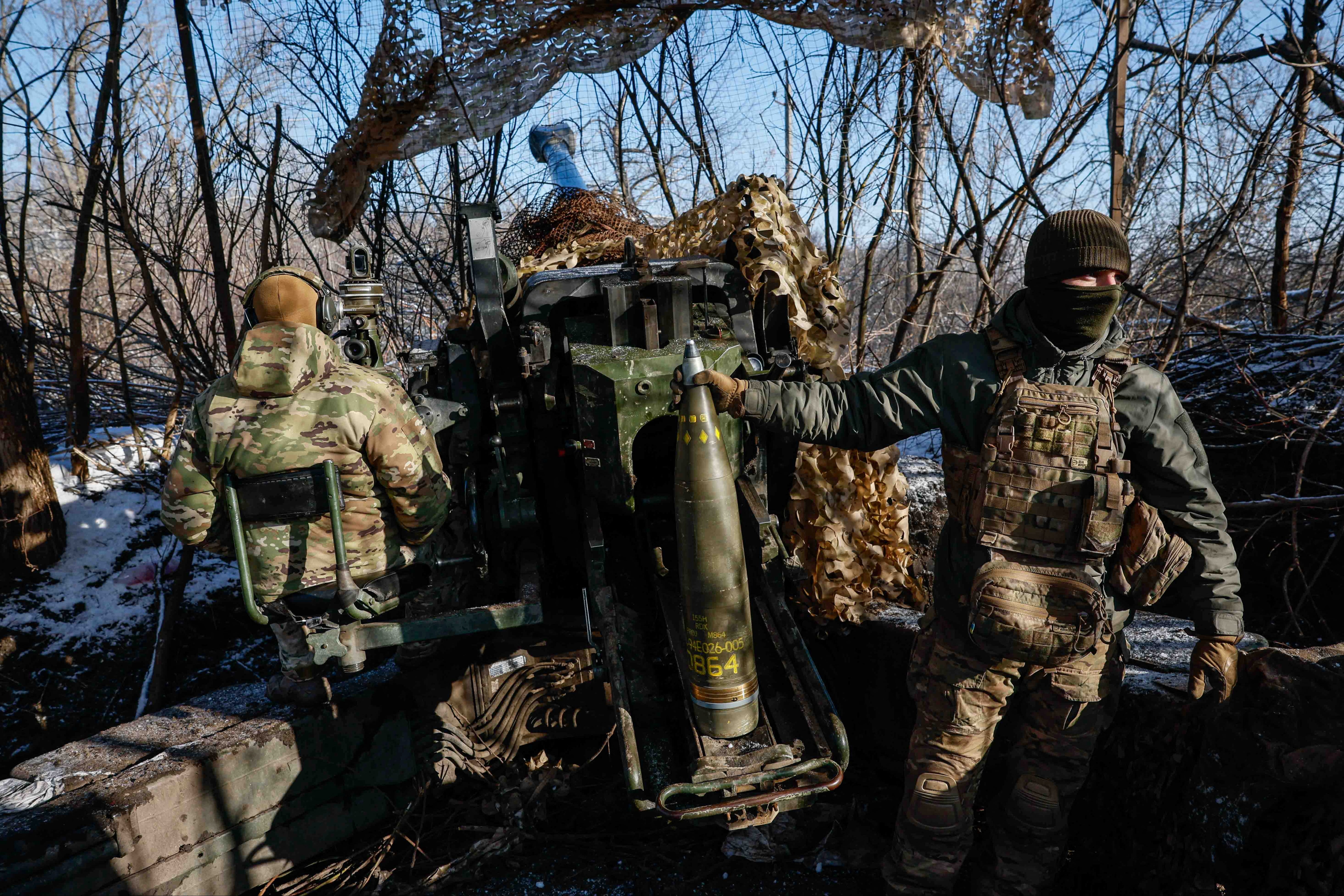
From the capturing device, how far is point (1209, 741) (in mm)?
2625

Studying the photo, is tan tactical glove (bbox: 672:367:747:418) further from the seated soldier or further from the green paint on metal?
the seated soldier

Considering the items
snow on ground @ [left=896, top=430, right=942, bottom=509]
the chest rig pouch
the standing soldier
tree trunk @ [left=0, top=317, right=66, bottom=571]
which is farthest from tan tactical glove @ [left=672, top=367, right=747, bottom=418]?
tree trunk @ [left=0, top=317, right=66, bottom=571]

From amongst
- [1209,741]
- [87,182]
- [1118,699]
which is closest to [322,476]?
[1118,699]

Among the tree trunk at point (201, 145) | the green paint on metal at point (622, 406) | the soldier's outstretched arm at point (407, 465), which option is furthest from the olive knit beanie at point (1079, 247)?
the tree trunk at point (201, 145)

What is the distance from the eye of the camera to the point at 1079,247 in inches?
97.3

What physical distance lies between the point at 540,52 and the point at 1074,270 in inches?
149

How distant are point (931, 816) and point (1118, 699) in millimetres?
810

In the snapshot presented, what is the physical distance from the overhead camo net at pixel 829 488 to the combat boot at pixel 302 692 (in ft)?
7.77

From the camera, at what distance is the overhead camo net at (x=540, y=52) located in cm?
495

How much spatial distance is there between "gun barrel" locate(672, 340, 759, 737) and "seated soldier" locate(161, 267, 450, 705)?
121cm

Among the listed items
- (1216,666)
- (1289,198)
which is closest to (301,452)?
(1216,666)

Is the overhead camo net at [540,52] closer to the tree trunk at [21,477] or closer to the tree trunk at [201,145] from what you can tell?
the tree trunk at [201,145]

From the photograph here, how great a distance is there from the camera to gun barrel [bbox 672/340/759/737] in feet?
8.89

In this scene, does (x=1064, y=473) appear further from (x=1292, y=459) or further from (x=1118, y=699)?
(x=1292, y=459)
